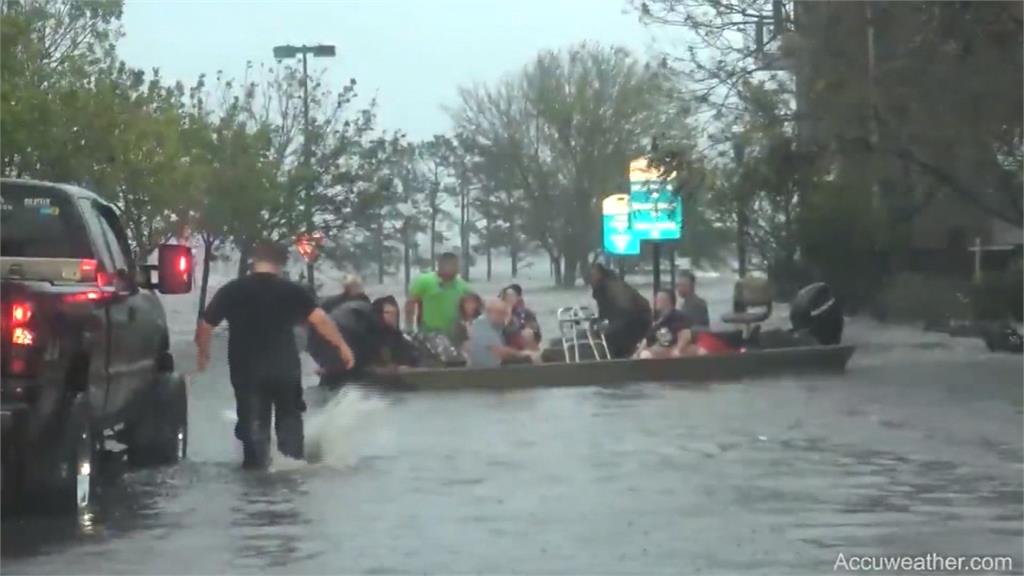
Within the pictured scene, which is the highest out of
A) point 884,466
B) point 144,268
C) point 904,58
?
point 904,58

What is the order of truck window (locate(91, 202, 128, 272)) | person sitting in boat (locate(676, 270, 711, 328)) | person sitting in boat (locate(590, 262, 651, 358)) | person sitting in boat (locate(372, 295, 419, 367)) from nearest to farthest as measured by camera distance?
truck window (locate(91, 202, 128, 272)), person sitting in boat (locate(372, 295, 419, 367)), person sitting in boat (locate(590, 262, 651, 358)), person sitting in boat (locate(676, 270, 711, 328))

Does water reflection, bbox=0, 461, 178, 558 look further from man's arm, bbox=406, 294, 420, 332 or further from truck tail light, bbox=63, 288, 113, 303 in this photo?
man's arm, bbox=406, 294, 420, 332

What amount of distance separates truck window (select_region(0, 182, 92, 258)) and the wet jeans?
2.03 metres

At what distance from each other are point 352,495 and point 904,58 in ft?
30.6

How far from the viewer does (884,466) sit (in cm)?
1420

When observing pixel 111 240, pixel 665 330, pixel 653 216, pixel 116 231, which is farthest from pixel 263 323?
pixel 653 216

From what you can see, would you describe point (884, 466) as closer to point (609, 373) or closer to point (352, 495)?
point (352, 495)

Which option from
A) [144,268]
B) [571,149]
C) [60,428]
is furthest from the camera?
[571,149]

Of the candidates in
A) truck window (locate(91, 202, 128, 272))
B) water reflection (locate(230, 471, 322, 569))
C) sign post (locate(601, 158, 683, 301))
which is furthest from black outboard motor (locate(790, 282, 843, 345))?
truck window (locate(91, 202, 128, 272))

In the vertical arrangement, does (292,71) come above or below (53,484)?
above

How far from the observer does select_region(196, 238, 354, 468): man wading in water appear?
1358 centimetres

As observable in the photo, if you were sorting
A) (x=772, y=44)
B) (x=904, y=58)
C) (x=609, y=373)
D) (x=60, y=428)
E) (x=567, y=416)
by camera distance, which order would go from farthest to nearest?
(x=772, y=44), (x=609, y=373), (x=904, y=58), (x=567, y=416), (x=60, y=428)

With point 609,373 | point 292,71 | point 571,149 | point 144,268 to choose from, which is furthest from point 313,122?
point 144,268

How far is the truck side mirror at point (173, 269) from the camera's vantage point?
520 inches
